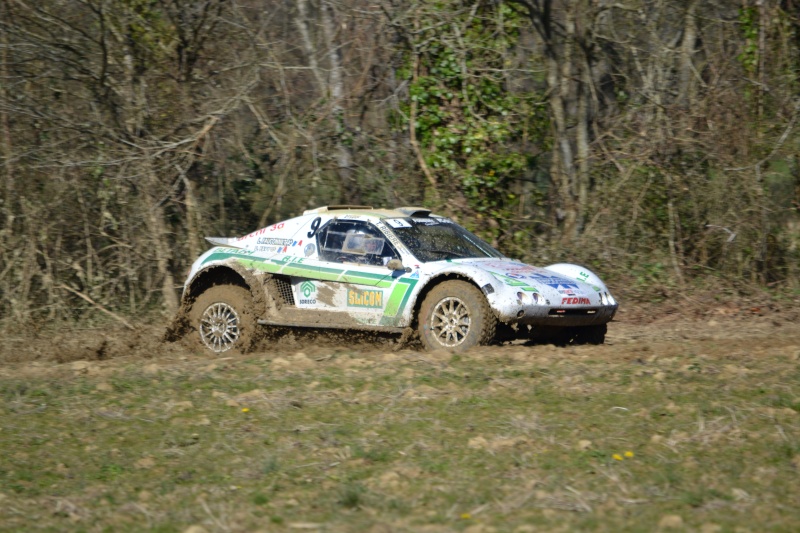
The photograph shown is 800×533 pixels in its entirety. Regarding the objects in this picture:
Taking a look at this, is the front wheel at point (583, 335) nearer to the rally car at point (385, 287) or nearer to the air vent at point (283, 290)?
the rally car at point (385, 287)

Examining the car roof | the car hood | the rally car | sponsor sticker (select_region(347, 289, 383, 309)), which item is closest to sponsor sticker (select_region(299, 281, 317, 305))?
the rally car

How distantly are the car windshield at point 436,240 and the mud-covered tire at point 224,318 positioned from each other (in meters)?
1.76

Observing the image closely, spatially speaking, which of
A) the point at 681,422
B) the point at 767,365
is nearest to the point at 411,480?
the point at 681,422

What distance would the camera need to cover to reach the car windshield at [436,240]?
10359 mm

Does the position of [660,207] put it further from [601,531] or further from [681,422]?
[601,531]

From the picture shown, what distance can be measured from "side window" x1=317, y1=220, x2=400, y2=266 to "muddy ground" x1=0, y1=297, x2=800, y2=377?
788 millimetres

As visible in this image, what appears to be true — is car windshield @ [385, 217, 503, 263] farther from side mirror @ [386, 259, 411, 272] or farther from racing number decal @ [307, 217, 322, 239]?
racing number decal @ [307, 217, 322, 239]

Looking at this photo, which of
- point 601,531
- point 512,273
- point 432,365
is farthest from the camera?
point 512,273

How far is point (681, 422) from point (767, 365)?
2.05 metres

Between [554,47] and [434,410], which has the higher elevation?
[554,47]

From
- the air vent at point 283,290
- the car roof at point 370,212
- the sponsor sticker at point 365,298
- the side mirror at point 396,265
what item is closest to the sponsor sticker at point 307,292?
the air vent at point 283,290

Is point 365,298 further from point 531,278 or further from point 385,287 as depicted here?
point 531,278

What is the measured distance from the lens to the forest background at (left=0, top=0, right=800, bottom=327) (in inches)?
593

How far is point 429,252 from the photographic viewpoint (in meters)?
10.4
